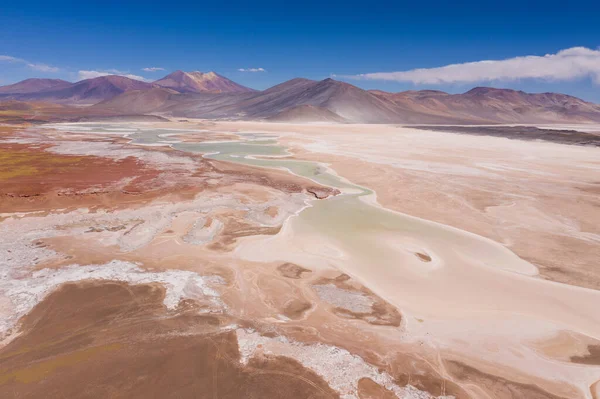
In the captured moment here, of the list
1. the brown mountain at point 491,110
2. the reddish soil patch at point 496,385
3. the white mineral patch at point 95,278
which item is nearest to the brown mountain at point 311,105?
the brown mountain at point 491,110

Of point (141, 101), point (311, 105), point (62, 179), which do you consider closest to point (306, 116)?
point (311, 105)

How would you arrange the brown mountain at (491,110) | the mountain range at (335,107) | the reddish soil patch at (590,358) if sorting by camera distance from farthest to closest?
the brown mountain at (491,110), the mountain range at (335,107), the reddish soil patch at (590,358)

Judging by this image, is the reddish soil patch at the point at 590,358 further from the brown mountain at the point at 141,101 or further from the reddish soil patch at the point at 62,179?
the brown mountain at the point at 141,101

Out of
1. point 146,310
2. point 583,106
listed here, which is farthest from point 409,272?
point 583,106

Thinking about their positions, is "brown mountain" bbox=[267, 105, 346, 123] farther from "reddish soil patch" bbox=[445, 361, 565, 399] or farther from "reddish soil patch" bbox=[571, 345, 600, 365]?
"reddish soil patch" bbox=[445, 361, 565, 399]

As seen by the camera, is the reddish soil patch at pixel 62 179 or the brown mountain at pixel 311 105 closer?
the reddish soil patch at pixel 62 179

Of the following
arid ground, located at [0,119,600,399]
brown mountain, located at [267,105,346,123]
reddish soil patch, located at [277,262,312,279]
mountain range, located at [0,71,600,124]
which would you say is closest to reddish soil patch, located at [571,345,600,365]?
arid ground, located at [0,119,600,399]
